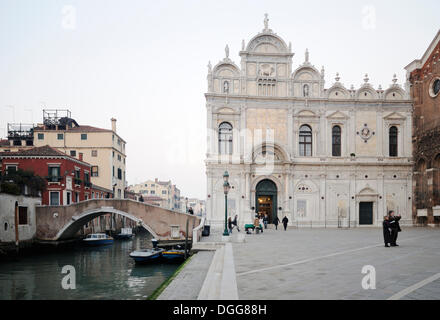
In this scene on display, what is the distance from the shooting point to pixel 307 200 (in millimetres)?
29891

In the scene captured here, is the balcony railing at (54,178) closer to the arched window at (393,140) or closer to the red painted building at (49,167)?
the red painted building at (49,167)

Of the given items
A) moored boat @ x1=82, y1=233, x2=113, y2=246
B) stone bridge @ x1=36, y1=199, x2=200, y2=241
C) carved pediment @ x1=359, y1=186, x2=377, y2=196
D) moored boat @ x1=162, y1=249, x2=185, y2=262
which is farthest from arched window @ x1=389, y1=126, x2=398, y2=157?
moored boat @ x1=82, y1=233, x2=113, y2=246

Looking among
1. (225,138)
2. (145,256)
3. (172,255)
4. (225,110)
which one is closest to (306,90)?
(225,110)

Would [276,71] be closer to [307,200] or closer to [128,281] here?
[307,200]

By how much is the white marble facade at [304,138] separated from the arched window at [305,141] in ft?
0.26

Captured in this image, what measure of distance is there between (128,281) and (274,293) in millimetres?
10539

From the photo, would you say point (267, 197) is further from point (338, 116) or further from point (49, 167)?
point (49, 167)

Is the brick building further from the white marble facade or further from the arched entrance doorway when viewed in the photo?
the arched entrance doorway

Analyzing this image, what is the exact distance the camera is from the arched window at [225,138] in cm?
2959

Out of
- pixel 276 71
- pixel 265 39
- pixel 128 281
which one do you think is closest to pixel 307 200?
pixel 276 71

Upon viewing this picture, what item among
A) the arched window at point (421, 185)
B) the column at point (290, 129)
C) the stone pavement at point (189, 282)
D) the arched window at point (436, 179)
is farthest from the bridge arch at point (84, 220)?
the arched window at point (436, 179)

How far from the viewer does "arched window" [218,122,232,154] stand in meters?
29.6

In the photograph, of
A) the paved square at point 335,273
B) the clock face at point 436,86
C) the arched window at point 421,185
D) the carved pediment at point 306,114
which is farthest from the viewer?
the carved pediment at point 306,114

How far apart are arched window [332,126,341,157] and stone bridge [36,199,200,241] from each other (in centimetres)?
1241
